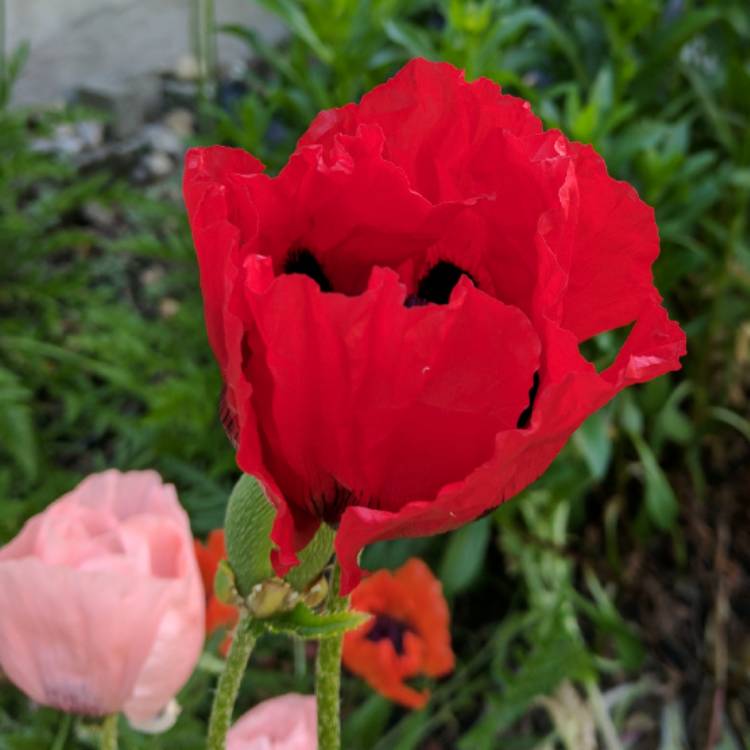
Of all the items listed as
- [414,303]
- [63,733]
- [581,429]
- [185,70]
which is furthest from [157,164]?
[414,303]

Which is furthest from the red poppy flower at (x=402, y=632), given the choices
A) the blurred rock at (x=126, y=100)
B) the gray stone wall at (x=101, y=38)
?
the gray stone wall at (x=101, y=38)

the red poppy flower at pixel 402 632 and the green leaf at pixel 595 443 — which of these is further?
the green leaf at pixel 595 443

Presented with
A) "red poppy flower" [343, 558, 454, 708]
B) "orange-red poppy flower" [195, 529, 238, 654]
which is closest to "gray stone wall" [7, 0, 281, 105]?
"red poppy flower" [343, 558, 454, 708]

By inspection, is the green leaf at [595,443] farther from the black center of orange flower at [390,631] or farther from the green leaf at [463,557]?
the black center of orange flower at [390,631]

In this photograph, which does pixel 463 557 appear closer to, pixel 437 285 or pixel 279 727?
pixel 279 727

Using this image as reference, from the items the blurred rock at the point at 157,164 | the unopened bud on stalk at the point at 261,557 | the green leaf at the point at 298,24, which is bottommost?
the blurred rock at the point at 157,164

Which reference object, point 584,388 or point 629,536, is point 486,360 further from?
point 629,536
